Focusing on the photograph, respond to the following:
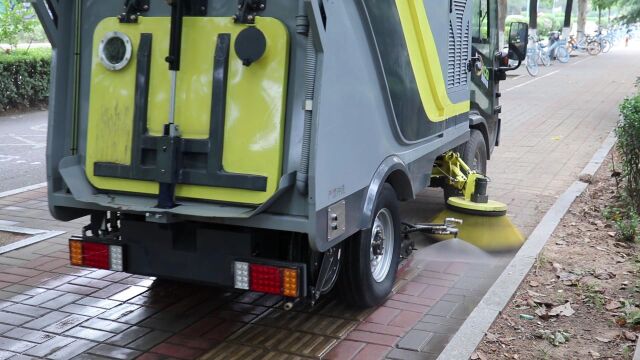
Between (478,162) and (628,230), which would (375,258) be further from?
(478,162)

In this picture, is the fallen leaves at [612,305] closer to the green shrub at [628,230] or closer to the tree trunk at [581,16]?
the green shrub at [628,230]

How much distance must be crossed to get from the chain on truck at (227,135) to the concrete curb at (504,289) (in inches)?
29.3

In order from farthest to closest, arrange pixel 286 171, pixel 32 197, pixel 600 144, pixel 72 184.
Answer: pixel 600 144 < pixel 32 197 < pixel 72 184 < pixel 286 171

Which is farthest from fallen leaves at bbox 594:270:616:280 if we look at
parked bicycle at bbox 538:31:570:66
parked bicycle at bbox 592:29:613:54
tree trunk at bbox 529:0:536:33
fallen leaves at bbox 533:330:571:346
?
parked bicycle at bbox 592:29:613:54

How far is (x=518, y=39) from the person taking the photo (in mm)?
8227

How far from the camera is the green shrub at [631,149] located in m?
7.29

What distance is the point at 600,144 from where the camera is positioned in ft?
40.8

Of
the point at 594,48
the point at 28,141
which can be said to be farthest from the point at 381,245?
the point at 594,48

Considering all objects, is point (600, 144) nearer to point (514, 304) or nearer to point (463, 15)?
point (463, 15)

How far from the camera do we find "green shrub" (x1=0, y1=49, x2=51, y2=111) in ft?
52.4

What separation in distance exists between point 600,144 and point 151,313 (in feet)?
30.5

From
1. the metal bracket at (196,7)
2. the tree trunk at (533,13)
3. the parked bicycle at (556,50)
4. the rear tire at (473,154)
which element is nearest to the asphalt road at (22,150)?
the rear tire at (473,154)

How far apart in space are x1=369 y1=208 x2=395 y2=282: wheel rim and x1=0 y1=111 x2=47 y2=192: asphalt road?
18.4 feet

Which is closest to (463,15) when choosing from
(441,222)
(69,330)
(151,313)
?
(441,222)
